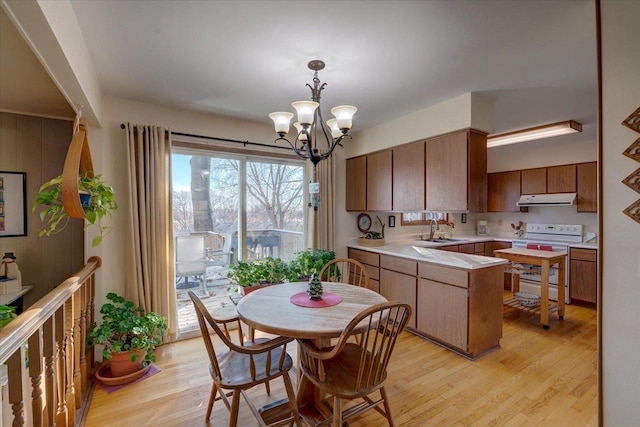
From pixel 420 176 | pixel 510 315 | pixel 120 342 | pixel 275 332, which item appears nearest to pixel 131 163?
pixel 120 342

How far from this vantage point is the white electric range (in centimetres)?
424

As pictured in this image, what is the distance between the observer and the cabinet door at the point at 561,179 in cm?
436

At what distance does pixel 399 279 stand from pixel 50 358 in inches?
116

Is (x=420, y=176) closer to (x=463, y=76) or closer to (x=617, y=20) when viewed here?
(x=463, y=76)

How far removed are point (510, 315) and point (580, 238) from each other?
185 centimetres

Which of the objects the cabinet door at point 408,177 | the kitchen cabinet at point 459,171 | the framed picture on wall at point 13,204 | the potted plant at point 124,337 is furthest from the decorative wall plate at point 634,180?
the framed picture on wall at point 13,204

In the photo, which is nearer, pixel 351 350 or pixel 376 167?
pixel 351 350

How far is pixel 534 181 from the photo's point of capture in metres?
4.81

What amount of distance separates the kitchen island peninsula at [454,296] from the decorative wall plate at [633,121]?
1556mm

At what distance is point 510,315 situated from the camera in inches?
150

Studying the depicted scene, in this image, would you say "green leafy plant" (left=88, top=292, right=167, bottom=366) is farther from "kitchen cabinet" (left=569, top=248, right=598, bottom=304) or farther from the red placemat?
"kitchen cabinet" (left=569, top=248, right=598, bottom=304)

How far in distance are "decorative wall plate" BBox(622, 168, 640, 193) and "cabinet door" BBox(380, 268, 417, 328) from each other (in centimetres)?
200

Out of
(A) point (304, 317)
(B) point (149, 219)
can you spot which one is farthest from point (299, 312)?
(B) point (149, 219)

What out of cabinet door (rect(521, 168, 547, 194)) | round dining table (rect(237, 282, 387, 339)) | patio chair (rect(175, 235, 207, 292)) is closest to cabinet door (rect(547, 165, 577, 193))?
cabinet door (rect(521, 168, 547, 194))
